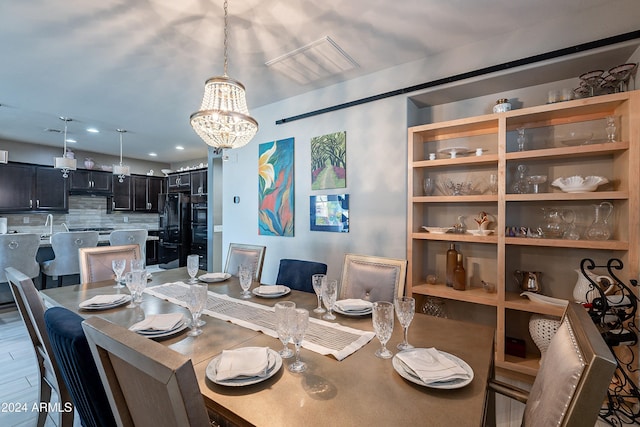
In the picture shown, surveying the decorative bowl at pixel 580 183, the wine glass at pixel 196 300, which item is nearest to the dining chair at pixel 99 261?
the wine glass at pixel 196 300

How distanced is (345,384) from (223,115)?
1603mm

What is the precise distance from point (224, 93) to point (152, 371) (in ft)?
5.57

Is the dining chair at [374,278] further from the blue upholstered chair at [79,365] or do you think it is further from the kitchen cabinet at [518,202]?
the blue upholstered chair at [79,365]

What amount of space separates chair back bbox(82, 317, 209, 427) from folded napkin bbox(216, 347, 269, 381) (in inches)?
8.8

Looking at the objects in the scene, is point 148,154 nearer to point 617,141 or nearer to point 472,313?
point 472,313

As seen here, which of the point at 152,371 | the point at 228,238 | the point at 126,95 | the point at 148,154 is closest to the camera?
the point at 152,371

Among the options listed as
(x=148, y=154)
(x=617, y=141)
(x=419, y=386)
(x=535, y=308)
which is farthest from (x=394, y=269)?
(x=148, y=154)

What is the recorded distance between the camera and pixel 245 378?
2.79ft

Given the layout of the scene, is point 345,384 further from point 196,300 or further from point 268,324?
point 196,300

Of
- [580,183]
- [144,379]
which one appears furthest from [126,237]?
[580,183]

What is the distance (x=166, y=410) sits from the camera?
0.58 metres

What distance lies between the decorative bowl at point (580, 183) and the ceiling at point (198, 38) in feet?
3.08

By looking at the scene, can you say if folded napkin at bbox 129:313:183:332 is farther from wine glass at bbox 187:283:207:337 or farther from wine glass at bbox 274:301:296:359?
wine glass at bbox 274:301:296:359

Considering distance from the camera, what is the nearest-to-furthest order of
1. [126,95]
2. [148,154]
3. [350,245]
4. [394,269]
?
[394,269]
[350,245]
[126,95]
[148,154]
